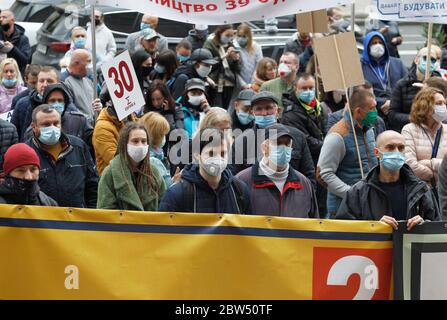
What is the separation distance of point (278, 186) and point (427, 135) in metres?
2.64

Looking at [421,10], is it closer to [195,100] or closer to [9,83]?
[195,100]

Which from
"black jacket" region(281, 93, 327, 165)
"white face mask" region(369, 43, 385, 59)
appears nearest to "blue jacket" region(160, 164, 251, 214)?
"black jacket" region(281, 93, 327, 165)

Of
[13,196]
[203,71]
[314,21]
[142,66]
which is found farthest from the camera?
[203,71]

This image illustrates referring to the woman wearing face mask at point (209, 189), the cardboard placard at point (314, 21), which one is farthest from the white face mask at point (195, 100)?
the woman wearing face mask at point (209, 189)

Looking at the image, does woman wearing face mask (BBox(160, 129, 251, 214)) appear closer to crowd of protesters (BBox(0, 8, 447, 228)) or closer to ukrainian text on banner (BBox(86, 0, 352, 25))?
crowd of protesters (BBox(0, 8, 447, 228))

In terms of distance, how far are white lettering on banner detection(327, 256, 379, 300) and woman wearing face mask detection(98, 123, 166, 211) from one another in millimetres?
2033

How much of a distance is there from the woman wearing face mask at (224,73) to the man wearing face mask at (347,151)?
4.66 meters

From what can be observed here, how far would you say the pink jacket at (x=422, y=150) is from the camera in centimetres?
1262

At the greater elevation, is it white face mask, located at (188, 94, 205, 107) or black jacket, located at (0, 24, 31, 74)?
black jacket, located at (0, 24, 31, 74)

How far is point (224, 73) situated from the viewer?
17.4m

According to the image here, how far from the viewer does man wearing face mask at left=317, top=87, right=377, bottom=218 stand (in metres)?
12.0

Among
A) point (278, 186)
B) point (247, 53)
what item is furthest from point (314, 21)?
point (278, 186)
